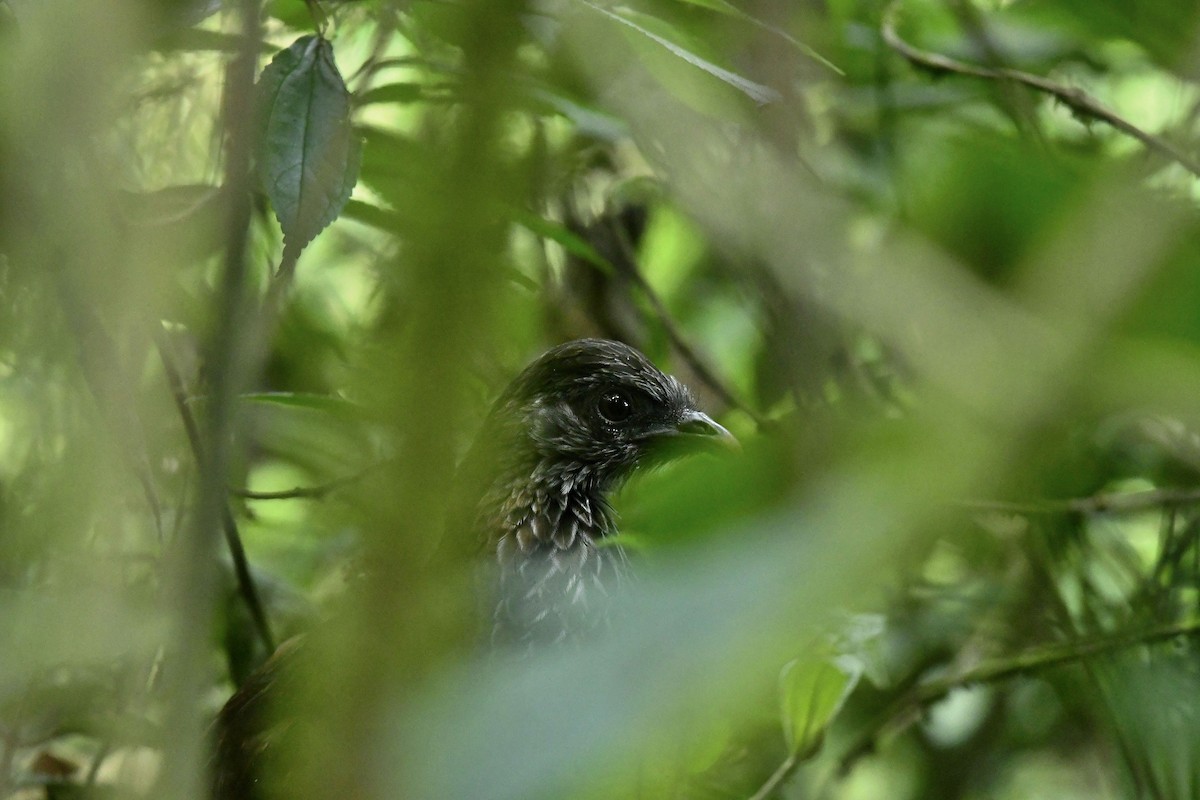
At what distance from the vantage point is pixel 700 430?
334 centimetres

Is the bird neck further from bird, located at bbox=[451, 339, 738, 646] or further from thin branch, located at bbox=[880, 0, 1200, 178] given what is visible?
thin branch, located at bbox=[880, 0, 1200, 178]

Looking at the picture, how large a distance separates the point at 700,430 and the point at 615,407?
0.25m

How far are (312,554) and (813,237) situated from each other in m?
2.72

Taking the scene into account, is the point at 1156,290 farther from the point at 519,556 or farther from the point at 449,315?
the point at 519,556

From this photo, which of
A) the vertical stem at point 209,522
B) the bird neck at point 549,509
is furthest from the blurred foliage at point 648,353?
the bird neck at point 549,509

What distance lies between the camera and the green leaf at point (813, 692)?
202 cm

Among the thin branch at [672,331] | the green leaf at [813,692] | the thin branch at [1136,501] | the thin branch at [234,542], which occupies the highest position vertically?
the thin branch at [672,331]

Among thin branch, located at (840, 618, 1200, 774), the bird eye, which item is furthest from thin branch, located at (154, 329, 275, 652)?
thin branch, located at (840, 618, 1200, 774)

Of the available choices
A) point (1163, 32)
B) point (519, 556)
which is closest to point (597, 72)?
point (1163, 32)

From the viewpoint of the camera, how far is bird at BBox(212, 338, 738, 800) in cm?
284

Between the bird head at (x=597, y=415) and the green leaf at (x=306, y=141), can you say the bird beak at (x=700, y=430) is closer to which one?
the bird head at (x=597, y=415)

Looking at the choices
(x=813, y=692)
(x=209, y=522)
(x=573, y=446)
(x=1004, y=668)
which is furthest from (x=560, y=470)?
(x=209, y=522)

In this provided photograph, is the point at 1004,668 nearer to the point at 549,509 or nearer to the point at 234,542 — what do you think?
the point at 549,509

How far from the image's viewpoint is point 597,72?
4.47ft
